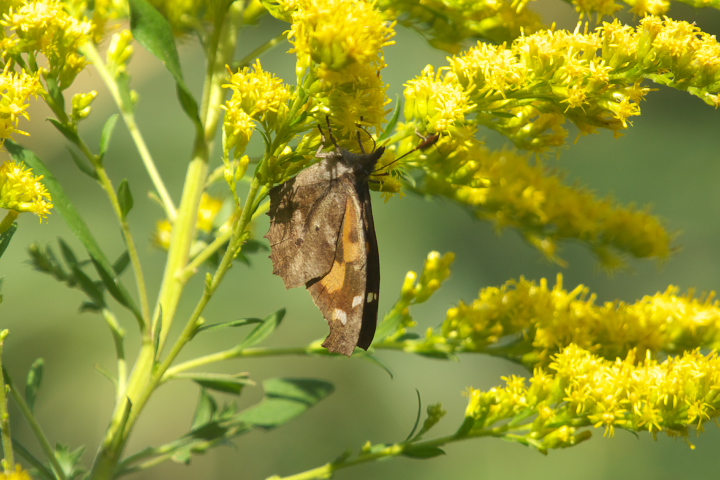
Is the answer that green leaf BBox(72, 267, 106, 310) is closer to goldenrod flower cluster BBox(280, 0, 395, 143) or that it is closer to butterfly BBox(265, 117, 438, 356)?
butterfly BBox(265, 117, 438, 356)

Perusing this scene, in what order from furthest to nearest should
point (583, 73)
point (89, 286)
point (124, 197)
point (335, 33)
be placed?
point (89, 286), point (124, 197), point (583, 73), point (335, 33)

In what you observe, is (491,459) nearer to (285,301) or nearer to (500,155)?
(285,301)

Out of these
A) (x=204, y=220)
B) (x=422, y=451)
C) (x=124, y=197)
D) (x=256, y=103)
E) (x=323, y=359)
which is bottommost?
(x=323, y=359)

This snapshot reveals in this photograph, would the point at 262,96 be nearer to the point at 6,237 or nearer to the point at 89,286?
the point at 6,237

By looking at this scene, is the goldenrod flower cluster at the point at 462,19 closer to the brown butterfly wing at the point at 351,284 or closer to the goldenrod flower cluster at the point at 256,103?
the goldenrod flower cluster at the point at 256,103

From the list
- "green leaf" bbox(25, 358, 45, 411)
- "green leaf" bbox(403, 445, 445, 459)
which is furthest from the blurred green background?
"green leaf" bbox(403, 445, 445, 459)

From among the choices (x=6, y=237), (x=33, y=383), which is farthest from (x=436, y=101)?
(x=33, y=383)

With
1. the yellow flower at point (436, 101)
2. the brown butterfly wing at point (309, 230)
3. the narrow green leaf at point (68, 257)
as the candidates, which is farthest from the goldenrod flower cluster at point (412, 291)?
the narrow green leaf at point (68, 257)
